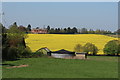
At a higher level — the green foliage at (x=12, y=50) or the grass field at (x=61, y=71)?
the green foliage at (x=12, y=50)

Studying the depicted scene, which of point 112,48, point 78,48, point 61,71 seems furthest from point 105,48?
point 61,71

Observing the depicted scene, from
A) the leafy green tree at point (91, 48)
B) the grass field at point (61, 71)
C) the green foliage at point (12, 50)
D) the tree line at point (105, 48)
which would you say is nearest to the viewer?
the grass field at point (61, 71)

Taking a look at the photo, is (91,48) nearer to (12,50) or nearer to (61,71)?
(12,50)

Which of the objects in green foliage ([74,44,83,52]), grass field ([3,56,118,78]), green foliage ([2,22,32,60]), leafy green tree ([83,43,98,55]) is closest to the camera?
grass field ([3,56,118,78])

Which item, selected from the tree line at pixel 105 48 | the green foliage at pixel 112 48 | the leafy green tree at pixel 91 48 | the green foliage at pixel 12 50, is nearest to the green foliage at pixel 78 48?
the tree line at pixel 105 48

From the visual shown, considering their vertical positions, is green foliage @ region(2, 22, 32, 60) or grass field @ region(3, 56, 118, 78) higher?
green foliage @ region(2, 22, 32, 60)

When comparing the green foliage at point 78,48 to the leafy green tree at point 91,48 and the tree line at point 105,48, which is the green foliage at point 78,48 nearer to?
the tree line at point 105,48

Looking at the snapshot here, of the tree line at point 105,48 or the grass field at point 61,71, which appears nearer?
the grass field at point 61,71

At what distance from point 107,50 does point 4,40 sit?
34074 millimetres

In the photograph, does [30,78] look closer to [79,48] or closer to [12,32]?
[12,32]

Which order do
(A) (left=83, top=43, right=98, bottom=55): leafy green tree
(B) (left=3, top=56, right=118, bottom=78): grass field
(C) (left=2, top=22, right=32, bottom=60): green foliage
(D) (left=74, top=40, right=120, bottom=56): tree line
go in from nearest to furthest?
(B) (left=3, top=56, right=118, bottom=78): grass field, (C) (left=2, top=22, right=32, bottom=60): green foliage, (A) (left=83, top=43, right=98, bottom=55): leafy green tree, (D) (left=74, top=40, right=120, bottom=56): tree line

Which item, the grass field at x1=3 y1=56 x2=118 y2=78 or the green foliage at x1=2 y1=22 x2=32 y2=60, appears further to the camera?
the green foliage at x1=2 y1=22 x2=32 y2=60

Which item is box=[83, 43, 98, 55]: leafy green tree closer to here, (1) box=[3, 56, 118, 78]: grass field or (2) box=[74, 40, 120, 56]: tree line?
(2) box=[74, 40, 120, 56]: tree line

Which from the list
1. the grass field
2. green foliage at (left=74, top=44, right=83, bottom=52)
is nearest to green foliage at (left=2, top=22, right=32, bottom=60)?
the grass field
